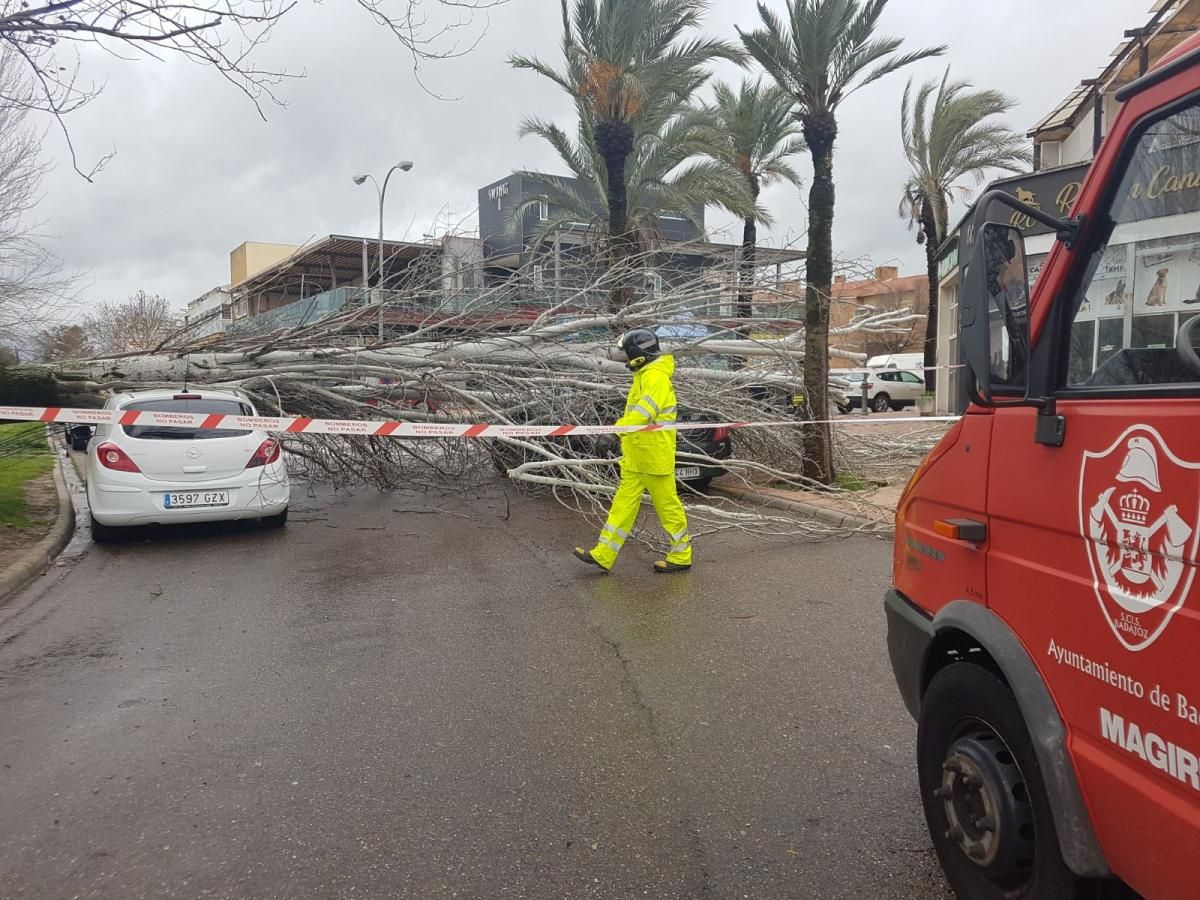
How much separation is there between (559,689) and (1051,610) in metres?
2.78

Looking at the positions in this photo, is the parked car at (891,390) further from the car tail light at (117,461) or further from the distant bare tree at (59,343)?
the car tail light at (117,461)

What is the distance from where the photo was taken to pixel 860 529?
8273 mm

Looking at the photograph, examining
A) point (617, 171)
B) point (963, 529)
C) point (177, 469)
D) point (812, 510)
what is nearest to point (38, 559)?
point (177, 469)

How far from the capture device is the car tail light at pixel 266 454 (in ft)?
27.7

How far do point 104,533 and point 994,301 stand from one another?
28.5 ft

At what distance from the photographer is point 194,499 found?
812 centimetres

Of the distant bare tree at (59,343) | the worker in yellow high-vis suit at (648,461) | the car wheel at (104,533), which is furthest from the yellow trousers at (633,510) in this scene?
the distant bare tree at (59,343)

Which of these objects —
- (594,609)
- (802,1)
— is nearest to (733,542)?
(594,609)

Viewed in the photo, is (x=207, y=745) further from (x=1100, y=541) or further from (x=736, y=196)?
(x=736, y=196)

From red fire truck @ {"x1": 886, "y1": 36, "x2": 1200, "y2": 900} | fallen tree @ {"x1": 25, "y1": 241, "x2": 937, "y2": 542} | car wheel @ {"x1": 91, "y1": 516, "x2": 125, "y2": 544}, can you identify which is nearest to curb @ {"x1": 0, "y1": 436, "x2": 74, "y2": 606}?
car wheel @ {"x1": 91, "y1": 516, "x2": 125, "y2": 544}

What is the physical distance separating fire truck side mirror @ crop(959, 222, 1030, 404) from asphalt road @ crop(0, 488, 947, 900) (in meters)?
1.61

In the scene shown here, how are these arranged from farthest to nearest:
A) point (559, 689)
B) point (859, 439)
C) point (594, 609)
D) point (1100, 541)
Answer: point (859, 439) < point (594, 609) < point (559, 689) < point (1100, 541)

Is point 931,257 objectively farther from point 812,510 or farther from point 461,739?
point 461,739

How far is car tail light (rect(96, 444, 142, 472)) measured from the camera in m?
7.86
